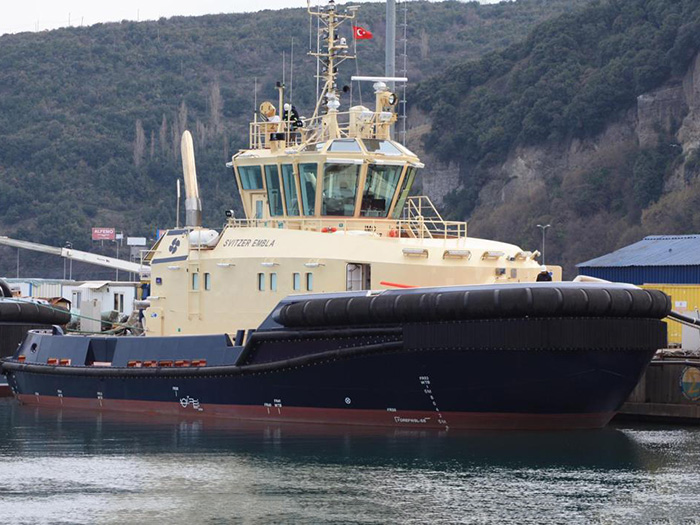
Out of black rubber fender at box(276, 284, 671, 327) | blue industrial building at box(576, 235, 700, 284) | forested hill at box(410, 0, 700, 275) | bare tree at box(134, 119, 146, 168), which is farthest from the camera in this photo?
bare tree at box(134, 119, 146, 168)

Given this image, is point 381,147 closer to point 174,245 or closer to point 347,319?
point 174,245

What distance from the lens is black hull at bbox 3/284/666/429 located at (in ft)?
65.2

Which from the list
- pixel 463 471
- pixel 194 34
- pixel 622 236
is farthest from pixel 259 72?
pixel 463 471

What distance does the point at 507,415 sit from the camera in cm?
2083

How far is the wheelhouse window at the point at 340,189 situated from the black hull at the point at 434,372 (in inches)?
124

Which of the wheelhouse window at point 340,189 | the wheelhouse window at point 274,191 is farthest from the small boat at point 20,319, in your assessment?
the wheelhouse window at point 340,189

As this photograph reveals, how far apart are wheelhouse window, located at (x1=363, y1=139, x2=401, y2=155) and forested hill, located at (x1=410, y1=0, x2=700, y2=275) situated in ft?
129

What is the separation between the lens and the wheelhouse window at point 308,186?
24141 mm

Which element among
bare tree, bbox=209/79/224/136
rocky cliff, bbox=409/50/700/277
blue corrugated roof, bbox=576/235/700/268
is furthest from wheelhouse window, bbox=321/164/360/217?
bare tree, bbox=209/79/224/136

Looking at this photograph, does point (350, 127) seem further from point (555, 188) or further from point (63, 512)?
point (555, 188)

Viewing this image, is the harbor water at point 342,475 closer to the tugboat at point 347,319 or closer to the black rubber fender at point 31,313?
the tugboat at point 347,319

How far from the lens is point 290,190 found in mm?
24562

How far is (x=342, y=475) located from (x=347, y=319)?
352 centimetres

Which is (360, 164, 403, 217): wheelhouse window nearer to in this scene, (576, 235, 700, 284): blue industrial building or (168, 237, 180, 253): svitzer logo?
(168, 237, 180, 253): svitzer logo
